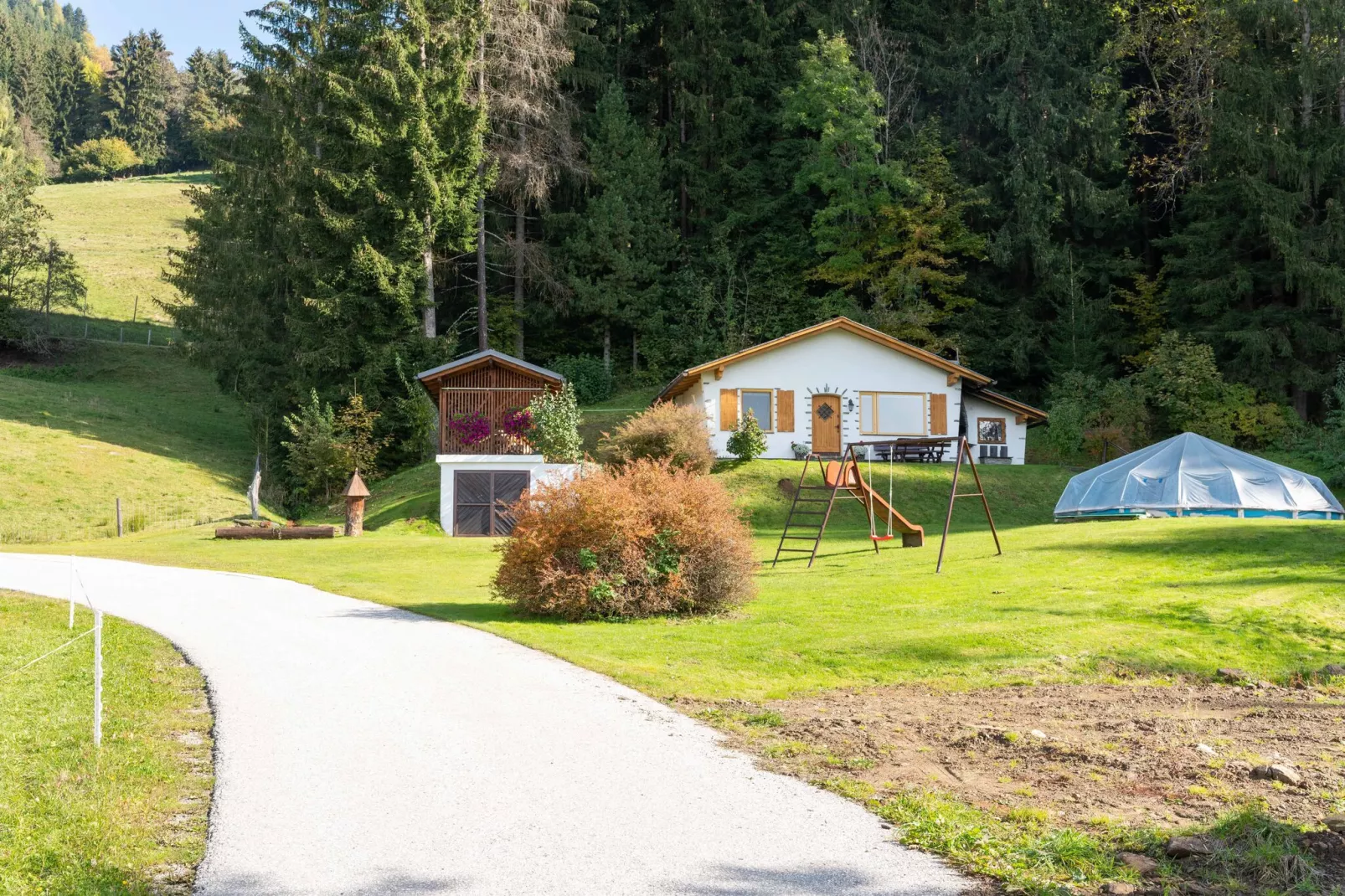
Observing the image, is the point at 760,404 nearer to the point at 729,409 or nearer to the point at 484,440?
the point at 729,409

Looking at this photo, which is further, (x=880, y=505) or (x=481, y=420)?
(x=481, y=420)

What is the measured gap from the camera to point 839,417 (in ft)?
121

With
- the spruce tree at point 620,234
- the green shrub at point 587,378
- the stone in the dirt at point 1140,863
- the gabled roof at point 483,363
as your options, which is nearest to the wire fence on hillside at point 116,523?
the gabled roof at point 483,363

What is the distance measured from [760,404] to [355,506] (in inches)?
539

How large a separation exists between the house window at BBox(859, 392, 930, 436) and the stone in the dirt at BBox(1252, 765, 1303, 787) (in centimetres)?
3006

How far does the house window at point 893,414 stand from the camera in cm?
3694

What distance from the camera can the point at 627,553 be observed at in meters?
14.0

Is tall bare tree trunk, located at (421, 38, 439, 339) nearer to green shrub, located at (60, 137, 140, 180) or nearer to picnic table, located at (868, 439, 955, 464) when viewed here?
picnic table, located at (868, 439, 955, 464)

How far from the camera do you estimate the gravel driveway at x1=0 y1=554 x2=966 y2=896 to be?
16.6 feet

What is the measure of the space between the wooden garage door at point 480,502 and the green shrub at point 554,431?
1.35 m

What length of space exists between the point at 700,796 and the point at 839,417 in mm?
31131

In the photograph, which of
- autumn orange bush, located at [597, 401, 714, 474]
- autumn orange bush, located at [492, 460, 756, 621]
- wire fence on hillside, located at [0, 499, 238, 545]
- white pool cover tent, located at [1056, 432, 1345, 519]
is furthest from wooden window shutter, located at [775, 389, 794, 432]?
autumn orange bush, located at [492, 460, 756, 621]

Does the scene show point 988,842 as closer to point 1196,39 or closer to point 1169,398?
point 1169,398

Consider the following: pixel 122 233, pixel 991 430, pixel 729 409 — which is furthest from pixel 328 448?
pixel 122 233
